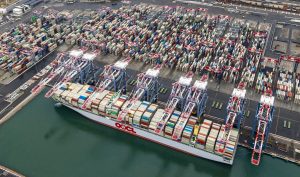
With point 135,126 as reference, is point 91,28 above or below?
above

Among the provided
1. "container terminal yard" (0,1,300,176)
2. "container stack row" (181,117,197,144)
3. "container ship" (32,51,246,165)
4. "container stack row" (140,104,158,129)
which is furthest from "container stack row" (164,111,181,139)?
"container stack row" (140,104,158,129)

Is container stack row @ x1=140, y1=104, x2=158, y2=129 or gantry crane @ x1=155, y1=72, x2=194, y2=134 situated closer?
gantry crane @ x1=155, y1=72, x2=194, y2=134

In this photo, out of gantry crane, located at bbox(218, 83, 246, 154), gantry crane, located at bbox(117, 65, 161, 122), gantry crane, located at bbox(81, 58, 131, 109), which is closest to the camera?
gantry crane, located at bbox(218, 83, 246, 154)

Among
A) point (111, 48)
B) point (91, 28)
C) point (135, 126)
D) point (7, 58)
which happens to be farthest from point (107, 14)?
point (135, 126)

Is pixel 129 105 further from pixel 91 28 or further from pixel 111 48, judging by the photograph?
pixel 91 28

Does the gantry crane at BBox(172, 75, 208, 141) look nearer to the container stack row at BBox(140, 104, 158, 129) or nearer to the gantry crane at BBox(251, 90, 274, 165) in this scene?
the container stack row at BBox(140, 104, 158, 129)

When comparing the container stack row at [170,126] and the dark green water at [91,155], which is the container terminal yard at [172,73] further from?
the dark green water at [91,155]

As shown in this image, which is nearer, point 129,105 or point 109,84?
point 129,105
